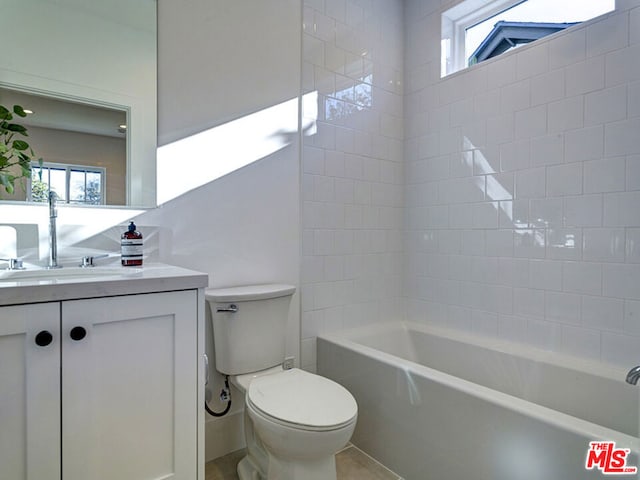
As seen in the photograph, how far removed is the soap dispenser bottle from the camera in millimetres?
1479

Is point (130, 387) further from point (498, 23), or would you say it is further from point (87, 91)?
point (498, 23)

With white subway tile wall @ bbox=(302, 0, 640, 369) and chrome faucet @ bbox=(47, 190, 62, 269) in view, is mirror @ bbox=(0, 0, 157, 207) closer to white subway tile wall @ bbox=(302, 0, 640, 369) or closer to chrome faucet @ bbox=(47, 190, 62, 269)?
chrome faucet @ bbox=(47, 190, 62, 269)

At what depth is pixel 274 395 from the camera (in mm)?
1416

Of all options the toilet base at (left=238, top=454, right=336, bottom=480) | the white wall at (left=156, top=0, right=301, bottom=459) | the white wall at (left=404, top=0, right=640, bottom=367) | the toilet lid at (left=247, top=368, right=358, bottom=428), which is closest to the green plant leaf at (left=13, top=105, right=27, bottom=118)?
the white wall at (left=156, top=0, right=301, bottom=459)

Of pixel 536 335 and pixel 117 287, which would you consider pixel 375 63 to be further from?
pixel 117 287

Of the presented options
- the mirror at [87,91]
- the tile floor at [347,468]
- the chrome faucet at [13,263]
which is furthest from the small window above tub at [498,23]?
the chrome faucet at [13,263]

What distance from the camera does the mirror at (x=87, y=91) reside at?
1412 mm

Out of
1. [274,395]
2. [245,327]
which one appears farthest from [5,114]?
[274,395]

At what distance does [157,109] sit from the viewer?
1.65 metres

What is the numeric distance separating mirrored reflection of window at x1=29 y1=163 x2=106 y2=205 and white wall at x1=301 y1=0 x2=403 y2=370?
1025 mm

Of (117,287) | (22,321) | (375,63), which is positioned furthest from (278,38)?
(22,321)

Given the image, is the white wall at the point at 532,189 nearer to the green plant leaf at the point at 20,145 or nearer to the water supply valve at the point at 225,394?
the water supply valve at the point at 225,394

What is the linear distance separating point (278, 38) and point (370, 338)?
1811 mm

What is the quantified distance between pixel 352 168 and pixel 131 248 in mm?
1361
